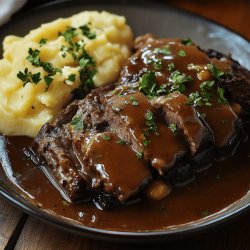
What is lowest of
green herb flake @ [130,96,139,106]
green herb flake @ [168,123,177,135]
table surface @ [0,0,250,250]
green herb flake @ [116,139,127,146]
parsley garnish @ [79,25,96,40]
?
table surface @ [0,0,250,250]

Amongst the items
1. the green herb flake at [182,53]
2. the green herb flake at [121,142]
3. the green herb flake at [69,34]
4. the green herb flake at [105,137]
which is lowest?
the green herb flake at [121,142]

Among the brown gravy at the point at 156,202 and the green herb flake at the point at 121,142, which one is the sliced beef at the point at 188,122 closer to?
the brown gravy at the point at 156,202

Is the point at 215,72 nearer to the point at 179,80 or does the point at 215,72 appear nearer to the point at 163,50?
the point at 179,80

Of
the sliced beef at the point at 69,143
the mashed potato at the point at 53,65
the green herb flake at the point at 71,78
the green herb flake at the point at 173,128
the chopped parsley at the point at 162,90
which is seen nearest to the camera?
the sliced beef at the point at 69,143

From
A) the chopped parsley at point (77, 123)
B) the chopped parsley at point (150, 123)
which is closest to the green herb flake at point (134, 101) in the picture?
the chopped parsley at point (150, 123)

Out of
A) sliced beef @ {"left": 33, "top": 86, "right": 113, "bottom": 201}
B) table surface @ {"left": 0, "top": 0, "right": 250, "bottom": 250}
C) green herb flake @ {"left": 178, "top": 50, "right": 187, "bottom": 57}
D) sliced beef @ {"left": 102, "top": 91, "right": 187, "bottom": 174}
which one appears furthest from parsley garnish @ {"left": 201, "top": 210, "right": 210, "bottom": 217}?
green herb flake @ {"left": 178, "top": 50, "right": 187, "bottom": 57}

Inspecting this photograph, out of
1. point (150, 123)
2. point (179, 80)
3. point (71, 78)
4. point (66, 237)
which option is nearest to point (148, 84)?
point (179, 80)

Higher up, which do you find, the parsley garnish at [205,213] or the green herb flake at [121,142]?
the green herb flake at [121,142]

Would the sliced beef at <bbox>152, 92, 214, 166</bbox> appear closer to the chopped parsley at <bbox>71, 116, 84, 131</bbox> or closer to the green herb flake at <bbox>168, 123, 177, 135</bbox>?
the green herb flake at <bbox>168, 123, 177, 135</bbox>
